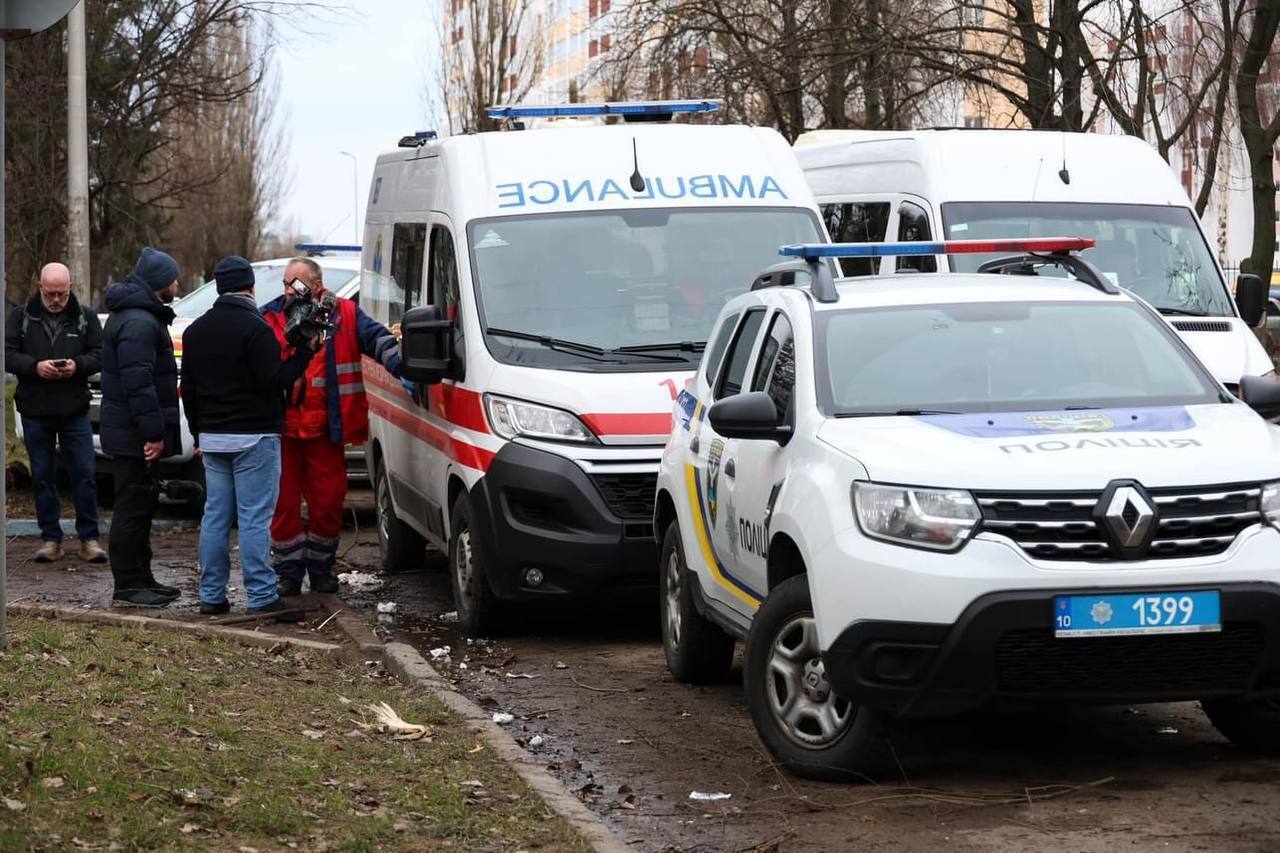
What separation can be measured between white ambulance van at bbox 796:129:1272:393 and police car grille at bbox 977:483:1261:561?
632 cm

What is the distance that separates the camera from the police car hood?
20.0 ft

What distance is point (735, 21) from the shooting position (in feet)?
87.2

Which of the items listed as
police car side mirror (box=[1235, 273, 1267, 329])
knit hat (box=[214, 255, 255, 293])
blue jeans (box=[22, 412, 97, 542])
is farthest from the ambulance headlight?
police car side mirror (box=[1235, 273, 1267, 329])

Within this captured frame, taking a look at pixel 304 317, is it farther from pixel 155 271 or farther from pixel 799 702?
pixel 799 702

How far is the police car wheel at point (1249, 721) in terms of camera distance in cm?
671

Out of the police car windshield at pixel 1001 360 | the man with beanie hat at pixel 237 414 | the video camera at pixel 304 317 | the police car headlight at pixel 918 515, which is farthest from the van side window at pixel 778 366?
the video camera at pixel 304 317

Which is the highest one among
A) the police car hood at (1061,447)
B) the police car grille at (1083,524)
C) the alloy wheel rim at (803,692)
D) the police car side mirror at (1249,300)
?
the police car side mirror at (1249,300)

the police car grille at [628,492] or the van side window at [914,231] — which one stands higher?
the van side window at [914,231]

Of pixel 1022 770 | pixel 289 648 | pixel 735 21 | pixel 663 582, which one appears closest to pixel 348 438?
pixel 289 648

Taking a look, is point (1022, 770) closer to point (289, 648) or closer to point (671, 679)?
point (671, 679)

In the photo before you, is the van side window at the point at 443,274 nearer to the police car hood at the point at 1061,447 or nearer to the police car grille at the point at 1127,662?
the police car hood at the point at 1061,447

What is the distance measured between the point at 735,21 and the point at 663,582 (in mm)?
18926

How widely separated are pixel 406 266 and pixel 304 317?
131cm

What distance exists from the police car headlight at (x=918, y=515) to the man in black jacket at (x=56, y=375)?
24.5ft
